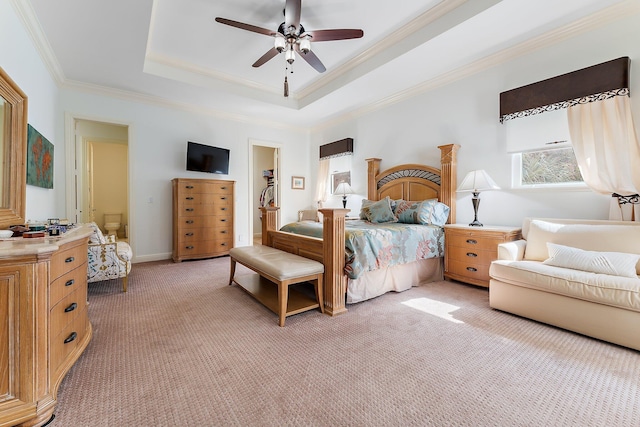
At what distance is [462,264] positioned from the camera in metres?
3.30

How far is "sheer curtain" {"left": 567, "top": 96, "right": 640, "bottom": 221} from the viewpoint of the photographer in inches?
96.8

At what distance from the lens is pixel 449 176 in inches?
149

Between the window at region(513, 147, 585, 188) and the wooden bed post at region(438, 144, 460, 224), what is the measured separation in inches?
27.5

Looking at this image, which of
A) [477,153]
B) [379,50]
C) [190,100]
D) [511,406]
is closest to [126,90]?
[190,100]

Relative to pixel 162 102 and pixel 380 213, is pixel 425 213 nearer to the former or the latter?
pixel 380 213

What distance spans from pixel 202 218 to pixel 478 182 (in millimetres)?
4285

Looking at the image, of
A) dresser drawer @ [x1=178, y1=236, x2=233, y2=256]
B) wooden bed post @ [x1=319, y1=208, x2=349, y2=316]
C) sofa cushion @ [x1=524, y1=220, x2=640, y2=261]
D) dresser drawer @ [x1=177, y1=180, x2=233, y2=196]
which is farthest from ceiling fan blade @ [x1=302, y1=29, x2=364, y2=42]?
dresser drawer @ [x1=178, y1=236, x2=233, y2=256]

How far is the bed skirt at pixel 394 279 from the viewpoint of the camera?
2.75 metres

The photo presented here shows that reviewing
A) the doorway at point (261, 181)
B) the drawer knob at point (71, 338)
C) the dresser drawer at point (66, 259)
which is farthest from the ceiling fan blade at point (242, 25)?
the doorway at point (261, 181)

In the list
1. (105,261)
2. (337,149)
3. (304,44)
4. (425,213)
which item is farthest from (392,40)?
(105,261)

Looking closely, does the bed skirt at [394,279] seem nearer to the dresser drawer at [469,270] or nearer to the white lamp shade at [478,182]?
the dresser drawer at [469,270]

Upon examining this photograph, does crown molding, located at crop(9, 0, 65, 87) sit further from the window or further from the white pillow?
the window

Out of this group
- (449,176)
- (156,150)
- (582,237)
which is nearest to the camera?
(582,237)

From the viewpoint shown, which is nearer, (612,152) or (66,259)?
(66,259)
